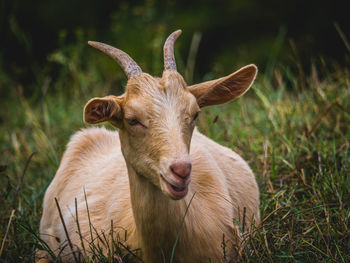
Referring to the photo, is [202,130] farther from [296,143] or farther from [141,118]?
[141,118]

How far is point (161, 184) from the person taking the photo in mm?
2637

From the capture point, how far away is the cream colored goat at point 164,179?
2697 mm

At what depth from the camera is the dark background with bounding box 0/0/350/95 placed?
31.4 feet

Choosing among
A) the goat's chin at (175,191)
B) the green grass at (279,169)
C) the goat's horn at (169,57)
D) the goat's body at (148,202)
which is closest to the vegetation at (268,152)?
the green grass at (279,169)

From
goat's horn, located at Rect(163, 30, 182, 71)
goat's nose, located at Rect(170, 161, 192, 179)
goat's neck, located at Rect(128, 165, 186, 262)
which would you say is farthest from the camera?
goat's horn, located at Rect(163, 30, 182, 71)

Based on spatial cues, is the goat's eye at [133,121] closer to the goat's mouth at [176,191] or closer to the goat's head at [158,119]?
the goat's head at [158,119]

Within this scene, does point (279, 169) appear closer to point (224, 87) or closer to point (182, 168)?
point (224, 87)

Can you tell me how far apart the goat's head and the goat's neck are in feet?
0.46

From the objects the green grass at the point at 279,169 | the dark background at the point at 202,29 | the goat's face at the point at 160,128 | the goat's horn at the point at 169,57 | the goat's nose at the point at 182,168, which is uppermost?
the dark background at the point at 202,29

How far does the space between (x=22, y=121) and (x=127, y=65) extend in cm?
388

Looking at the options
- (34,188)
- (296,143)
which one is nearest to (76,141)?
(34,188)

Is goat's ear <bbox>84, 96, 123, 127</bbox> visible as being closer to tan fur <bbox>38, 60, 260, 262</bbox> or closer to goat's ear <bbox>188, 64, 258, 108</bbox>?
tan fur <bbox>38, 60, 260, 262</bbox>

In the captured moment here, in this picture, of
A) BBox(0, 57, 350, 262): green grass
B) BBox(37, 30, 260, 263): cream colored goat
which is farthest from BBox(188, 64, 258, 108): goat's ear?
BBox(0, 57, 350, 262): green grass

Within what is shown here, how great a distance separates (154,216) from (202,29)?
8704 mm
